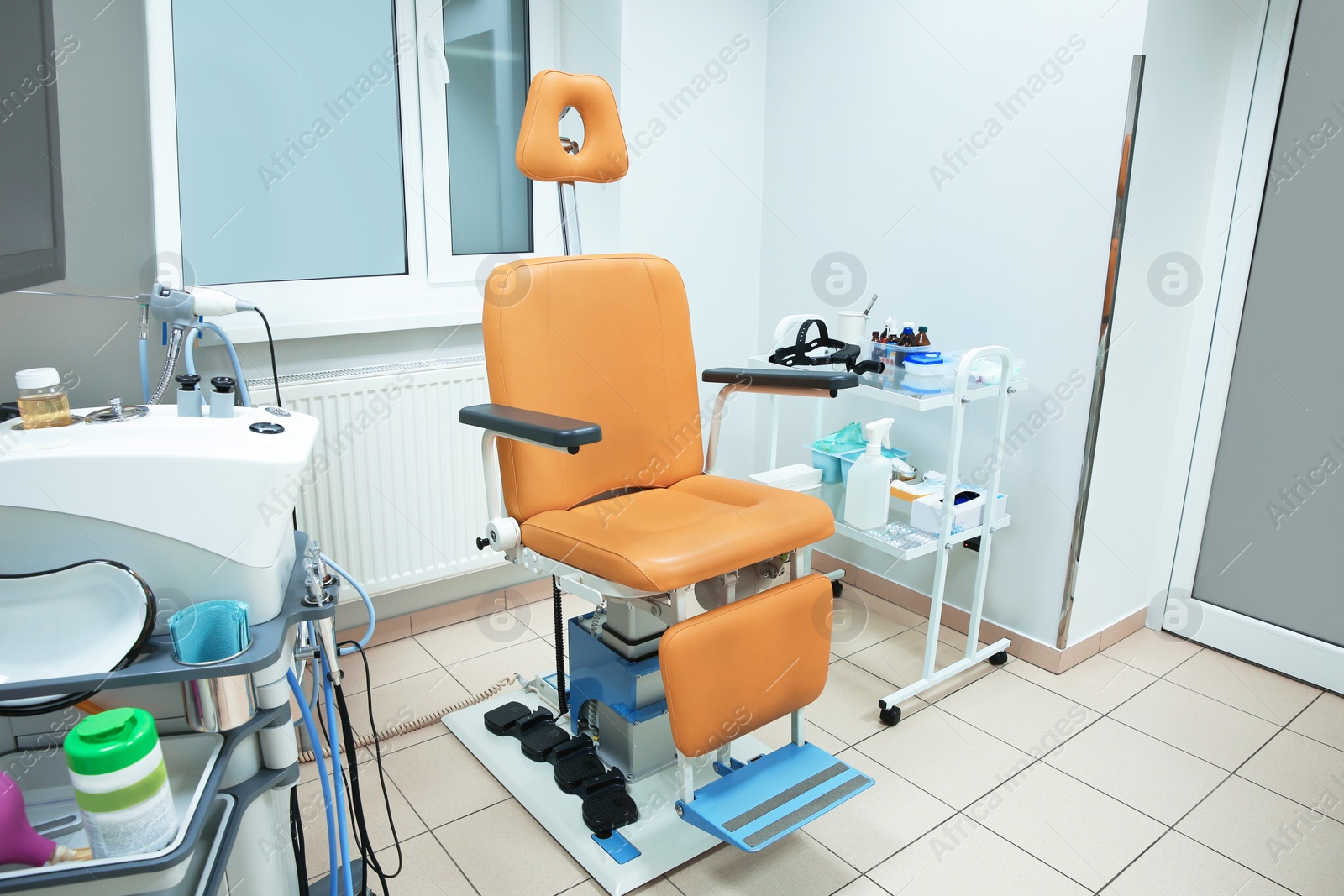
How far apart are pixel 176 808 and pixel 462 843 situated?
858 mm

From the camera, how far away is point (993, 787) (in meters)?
1.86

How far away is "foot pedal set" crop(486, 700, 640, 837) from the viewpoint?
1.67 m

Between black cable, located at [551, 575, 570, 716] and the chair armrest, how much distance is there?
1.83ft

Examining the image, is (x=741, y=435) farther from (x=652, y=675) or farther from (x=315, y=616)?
(x=315, y=616)

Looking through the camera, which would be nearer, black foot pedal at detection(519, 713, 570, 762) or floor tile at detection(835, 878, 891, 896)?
floor tile at detection(835, 878, 891, 896)

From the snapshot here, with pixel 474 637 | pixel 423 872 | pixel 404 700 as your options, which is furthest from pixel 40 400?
pixel 474 637

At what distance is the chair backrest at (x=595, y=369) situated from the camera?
1.61 meters

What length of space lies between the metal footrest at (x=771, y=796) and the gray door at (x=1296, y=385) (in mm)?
1464

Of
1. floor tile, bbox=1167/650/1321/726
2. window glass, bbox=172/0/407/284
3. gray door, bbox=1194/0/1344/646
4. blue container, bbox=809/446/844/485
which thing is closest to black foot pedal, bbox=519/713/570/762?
blue container, bbox=809/446/844/485

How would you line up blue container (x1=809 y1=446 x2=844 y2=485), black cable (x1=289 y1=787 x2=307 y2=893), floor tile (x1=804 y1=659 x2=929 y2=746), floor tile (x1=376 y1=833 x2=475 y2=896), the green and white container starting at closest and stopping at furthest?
the green and white container, black cable (x1=289 y1=787 x2=307 y2=893), floor tile (x1=376 y1=833 x2=475 y2=896), floor tile (x1=804 y1=659 x2=929 y2=746), blue container (x1=809 y1=446 x2=844 y2=485)

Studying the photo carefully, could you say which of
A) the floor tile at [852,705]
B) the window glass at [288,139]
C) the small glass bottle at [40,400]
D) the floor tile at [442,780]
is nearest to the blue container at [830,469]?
the floor tile at [852,705]

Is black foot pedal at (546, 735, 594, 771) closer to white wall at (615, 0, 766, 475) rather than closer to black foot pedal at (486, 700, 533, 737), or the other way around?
black foot pedal at (486, 700, 533, 737)

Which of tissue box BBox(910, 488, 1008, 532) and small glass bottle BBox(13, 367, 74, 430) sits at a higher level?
small glass bottle BBox(13, 367, 74, 430)

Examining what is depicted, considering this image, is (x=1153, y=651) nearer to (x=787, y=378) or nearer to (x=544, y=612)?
(x=787, y=378)
